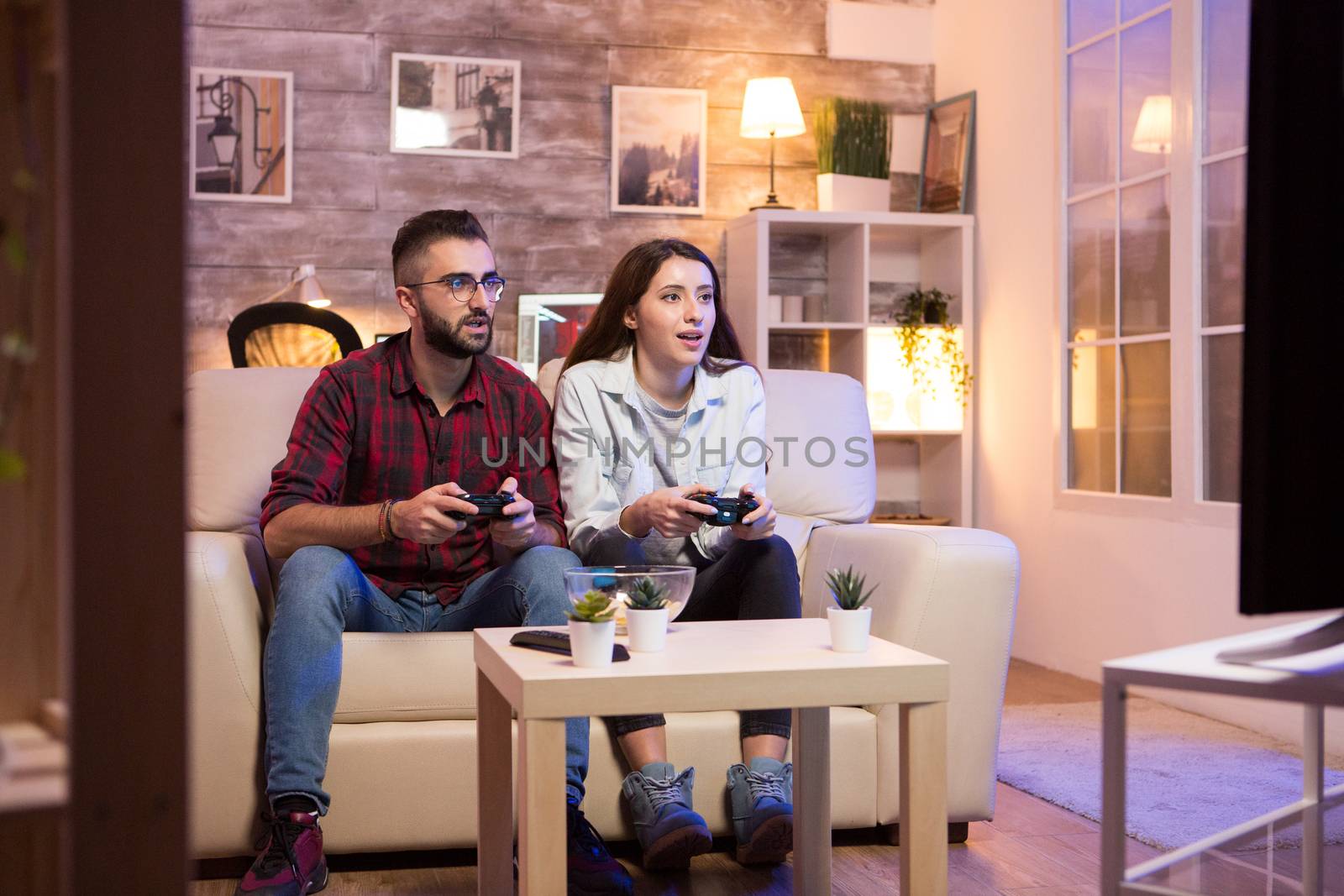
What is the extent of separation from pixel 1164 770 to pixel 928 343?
7.18 ft

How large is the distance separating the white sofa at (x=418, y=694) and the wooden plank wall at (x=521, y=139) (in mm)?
1971

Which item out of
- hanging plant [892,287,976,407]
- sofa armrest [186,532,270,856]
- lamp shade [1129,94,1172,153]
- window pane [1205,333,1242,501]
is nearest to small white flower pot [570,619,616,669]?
sofa armrest [186,532,270,856]

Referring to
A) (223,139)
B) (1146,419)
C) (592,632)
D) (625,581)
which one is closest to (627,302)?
(625,581)

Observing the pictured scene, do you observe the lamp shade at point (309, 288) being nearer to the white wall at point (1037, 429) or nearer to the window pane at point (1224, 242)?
the white wall at point (1037, 429)

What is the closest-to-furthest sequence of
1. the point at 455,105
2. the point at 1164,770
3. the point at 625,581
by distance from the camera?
the point at 625,581 < the point at 1164,770 < the point at 455,105

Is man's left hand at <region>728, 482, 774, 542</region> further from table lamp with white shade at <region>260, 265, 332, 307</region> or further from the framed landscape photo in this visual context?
the framed landscape photo

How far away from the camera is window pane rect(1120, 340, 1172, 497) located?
3602mm

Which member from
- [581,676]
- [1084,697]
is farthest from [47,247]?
[1084,697]

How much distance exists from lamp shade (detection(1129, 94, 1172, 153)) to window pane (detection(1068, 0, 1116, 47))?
A: 1.10ft

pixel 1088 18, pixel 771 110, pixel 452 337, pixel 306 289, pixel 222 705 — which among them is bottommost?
pixel 222 705

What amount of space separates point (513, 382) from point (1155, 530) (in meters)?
2.05

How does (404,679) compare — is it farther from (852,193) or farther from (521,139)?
(852,193)

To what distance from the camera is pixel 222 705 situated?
2.00 m

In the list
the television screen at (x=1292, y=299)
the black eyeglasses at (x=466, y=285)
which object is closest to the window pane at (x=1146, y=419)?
the black eyeglasses at (x=466, y=285)
